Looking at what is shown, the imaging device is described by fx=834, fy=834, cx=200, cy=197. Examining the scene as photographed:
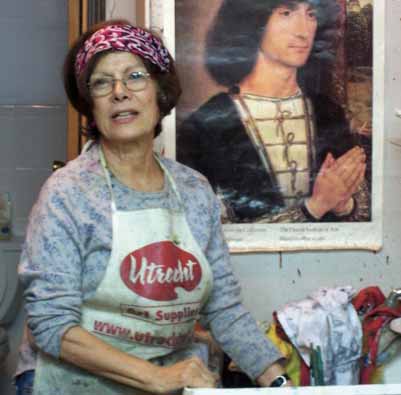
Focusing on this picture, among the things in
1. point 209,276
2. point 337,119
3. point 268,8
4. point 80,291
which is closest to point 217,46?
point 268,8

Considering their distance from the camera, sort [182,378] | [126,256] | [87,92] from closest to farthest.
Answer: [182,378] → [126,256] → [87,92]

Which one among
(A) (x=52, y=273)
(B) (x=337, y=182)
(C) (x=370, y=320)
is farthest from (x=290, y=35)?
(A) (x=52, y=273)

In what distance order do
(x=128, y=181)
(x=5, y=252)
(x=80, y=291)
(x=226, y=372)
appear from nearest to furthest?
(x=80, y=291), (x=128, y=181), (x=226, y=372), (x=5, y=252)

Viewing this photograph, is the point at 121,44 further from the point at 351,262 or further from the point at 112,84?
the point at 351,262

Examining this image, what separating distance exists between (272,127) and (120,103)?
63 centimetres

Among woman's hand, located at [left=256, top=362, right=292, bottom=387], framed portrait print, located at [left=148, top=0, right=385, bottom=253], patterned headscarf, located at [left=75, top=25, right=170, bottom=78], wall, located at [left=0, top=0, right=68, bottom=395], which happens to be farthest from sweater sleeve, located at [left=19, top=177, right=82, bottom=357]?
wall, located at [left=0, top=0, right=68, bottom=395]

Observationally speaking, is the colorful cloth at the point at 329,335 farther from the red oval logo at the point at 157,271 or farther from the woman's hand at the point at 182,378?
the woman's hand at the point at 182,378

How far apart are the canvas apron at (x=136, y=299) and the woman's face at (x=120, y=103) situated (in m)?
0.08

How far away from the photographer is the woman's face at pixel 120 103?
1.66 m

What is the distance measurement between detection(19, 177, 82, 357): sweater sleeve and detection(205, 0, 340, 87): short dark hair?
747mm

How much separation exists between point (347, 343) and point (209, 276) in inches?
19.9

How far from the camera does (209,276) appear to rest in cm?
171

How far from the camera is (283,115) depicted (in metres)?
2.18

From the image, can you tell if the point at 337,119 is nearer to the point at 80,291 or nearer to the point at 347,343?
the point at 347,343
